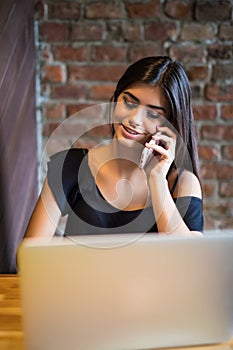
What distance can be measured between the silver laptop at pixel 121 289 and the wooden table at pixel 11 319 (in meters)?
0.08

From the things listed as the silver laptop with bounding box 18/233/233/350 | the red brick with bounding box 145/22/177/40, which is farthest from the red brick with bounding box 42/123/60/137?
the silver laptop with bounding box 18/233/233/350

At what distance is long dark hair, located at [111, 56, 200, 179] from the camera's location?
1.23m

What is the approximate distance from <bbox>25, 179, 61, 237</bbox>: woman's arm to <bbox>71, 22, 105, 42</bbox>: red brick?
2.85ft

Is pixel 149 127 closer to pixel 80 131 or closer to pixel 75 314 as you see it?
pixel 75 314

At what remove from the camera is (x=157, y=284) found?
31.0 inches

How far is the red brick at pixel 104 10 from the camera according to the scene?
1.93 m

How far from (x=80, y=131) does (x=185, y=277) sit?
133 cm

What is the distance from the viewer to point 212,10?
1939mm

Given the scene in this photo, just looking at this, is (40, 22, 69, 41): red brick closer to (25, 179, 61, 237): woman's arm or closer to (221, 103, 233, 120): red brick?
(221, 103, 233, 120): red brick

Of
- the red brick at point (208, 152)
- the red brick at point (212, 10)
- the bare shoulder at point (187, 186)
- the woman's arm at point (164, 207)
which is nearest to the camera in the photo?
the woman's arm at point (164, 207)

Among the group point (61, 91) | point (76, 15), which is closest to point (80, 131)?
point (61, 91)

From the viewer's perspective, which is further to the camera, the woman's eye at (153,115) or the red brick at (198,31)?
the red brick at (198,31)

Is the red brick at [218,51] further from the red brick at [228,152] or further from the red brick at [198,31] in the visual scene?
the red brick at [228,152]

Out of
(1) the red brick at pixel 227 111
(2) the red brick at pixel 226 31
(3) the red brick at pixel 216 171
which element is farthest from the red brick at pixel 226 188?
(2) the red brick at pixel 226 31
